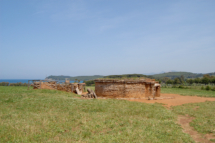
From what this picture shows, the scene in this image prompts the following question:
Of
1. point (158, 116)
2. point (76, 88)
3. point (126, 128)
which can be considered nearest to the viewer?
point (126, 128)

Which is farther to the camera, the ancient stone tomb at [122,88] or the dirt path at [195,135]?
the ancient stone tomb at [122,88]

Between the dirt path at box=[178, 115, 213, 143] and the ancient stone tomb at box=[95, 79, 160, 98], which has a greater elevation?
the ancient stone tomb at box=[95, 79, 160, 98]

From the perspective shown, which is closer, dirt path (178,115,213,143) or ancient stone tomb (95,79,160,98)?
dirt path (178,115,213,143)

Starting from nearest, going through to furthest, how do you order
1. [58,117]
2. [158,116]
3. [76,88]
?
[58,117]
[158,116]
[76,88]

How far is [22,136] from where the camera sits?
5246 mm

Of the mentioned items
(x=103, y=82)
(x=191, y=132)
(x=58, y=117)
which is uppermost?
(x=103, y=82)

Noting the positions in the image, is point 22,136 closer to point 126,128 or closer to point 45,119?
point 45,119

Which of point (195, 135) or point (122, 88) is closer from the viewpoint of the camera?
point (195, 135)

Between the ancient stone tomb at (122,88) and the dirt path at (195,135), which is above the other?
the ancient stone tomb at (122,88)

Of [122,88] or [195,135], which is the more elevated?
[122,88]

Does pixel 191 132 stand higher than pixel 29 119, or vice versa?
pixel 29 119

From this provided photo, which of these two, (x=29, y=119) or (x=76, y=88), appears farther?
(x=76, y=88)

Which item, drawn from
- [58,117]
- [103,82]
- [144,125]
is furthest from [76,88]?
[144,125]

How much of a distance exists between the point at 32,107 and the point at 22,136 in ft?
14.6
